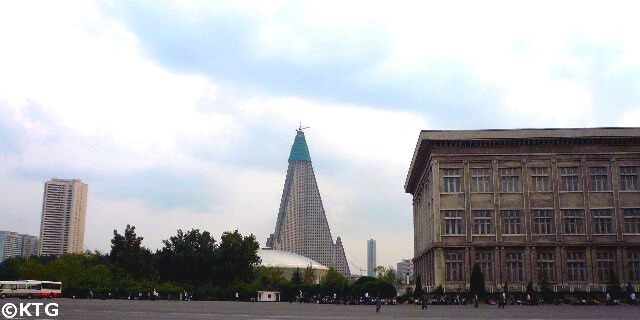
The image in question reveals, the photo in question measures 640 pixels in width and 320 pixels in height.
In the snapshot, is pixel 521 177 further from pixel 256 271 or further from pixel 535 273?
pixel 256 271

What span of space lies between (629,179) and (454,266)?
62.4 feet

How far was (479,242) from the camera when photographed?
62.4m

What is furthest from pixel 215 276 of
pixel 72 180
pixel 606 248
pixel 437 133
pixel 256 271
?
pixel 72 180

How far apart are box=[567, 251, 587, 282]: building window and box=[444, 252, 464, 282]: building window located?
10039mm

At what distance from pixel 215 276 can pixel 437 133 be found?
139 ft

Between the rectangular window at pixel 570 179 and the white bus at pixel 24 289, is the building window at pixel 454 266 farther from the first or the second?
the white bus at pixel 24 289

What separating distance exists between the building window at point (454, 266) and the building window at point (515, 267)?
446cm

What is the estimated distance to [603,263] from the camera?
6081 cm

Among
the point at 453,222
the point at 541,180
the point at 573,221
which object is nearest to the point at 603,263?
the point at 573,221

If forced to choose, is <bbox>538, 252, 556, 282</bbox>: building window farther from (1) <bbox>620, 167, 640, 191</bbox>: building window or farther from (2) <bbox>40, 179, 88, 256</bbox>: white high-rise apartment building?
(2) <bbox>40, 179, 88, 256</bbox>: white high-rise apartment building

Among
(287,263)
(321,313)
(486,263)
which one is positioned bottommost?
(321,313)

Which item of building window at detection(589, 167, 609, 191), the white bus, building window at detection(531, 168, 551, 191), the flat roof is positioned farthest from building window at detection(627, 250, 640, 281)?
the white bus

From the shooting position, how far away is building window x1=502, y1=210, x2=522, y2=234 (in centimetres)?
6238

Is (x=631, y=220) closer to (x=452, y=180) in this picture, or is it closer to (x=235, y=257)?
(x=452, y=180)
